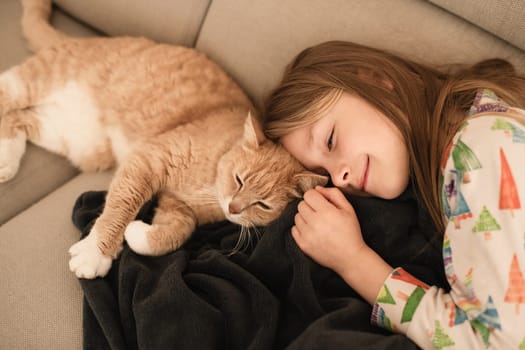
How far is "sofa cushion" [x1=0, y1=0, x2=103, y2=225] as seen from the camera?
5.18 feet

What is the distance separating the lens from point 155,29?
6.46ft

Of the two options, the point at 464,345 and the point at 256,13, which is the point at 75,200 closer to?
the point at 256,13

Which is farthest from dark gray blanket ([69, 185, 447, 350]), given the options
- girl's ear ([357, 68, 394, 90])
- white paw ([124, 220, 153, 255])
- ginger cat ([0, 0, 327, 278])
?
girl's ear ([357, 68, 394, 90])

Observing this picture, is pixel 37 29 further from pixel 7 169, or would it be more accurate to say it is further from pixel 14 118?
pixel 7 169

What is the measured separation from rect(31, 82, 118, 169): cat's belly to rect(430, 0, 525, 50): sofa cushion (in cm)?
147

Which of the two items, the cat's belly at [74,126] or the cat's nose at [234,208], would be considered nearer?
the cat's nose at [234,208]

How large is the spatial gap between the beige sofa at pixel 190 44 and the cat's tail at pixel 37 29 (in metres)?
0.09

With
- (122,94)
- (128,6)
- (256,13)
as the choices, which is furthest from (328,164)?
(128,6)

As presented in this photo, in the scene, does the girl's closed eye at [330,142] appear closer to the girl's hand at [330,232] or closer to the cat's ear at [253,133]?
the girl's hand at [330,232]

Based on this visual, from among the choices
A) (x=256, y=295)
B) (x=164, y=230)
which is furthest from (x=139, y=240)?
(x=256, y=295)

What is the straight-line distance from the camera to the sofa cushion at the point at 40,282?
1166mm

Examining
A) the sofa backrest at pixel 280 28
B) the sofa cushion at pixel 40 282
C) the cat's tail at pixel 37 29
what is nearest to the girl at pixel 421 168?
the sofa backrest at pixel 280 28

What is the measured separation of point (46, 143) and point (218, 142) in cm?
79

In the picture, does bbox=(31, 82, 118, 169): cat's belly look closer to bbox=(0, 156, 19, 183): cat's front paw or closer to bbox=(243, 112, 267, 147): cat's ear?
bbox=(0, 156, 19, 183): cat's front paw
